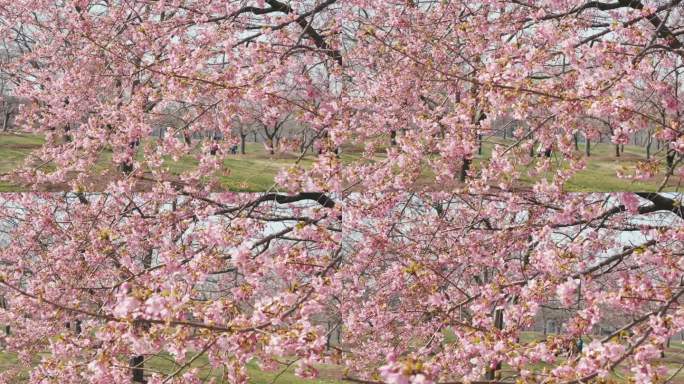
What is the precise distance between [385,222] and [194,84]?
2.26m

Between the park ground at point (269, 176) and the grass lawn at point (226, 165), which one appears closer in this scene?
the grass lawn at point (226, 165)

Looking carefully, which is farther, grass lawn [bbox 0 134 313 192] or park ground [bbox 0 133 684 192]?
park ground [bbox 0 133 684 192]

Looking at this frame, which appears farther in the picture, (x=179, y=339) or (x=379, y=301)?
(x=379, y=301)

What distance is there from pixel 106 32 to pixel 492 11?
15.4 feet

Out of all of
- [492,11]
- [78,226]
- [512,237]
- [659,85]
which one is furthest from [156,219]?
[659,85]

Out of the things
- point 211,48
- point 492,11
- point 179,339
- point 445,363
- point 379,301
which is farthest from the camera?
point 492,11

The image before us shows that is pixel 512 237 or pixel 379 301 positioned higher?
pixel 512 237

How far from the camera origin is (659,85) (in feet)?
19.9

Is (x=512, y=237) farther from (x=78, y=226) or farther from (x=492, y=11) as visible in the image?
(x=78, y=226)

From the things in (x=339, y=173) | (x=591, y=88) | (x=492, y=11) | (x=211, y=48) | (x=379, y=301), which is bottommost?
(x=379, y=301)

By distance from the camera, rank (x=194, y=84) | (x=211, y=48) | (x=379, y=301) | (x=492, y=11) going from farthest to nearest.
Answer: (x=492, y=11) → (x=379, y=301) → (x=211, y=48) → (x=194, y=84)

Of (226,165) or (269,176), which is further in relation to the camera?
(226,165)

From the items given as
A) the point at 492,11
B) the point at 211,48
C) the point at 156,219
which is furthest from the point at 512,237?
the point at 156,219

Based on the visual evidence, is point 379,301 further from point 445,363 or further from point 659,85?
point 659,85
